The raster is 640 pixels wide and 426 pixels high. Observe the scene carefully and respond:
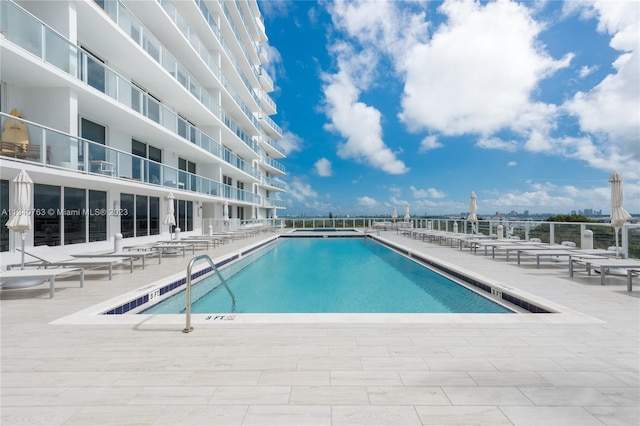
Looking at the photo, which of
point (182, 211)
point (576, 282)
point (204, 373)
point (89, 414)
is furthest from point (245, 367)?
point (182, 211)

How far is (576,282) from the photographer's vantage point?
600 centimetres

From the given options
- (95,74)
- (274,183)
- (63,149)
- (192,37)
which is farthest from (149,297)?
(274,183)

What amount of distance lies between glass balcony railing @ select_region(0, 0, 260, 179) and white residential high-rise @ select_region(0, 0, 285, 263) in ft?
0.08

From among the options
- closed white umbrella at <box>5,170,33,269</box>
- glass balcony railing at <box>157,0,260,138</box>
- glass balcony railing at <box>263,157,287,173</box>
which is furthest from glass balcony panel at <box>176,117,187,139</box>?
glass balcony railing at <box>263,157,287,173</box>

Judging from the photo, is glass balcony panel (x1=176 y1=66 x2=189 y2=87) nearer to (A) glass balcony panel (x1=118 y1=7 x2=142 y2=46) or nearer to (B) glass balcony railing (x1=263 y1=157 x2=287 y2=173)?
(A) glass balcony panel (x1=118 y1=7 x2=142 y2=46)

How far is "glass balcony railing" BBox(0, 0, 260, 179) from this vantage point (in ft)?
20.9

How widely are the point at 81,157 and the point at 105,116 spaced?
9.52ft

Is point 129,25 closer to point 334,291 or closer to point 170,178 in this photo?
point 170,178

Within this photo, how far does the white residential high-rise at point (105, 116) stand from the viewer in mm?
6855

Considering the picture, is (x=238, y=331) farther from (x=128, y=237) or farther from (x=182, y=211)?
(x=182, y=211)

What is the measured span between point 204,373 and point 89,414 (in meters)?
0.77

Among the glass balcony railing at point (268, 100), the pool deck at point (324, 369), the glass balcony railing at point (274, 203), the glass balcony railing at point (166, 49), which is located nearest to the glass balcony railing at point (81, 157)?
the pool deck at point (324, 369)

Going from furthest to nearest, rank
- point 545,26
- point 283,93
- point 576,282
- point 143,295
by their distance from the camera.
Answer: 1. point 283,93
2. point 545,26
3. point 576,282
4. point 143,295

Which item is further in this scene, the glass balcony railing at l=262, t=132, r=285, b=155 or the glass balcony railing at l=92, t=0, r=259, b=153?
the glass balcony railing at l=262, t=132, r=285, b=155
